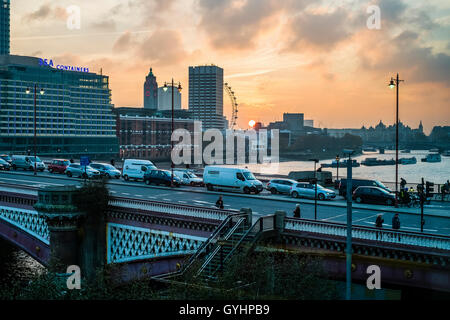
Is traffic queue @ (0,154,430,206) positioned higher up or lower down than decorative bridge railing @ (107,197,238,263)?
higher up

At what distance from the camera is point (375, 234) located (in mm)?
19000

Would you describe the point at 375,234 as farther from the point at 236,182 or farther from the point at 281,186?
the point at 281,186

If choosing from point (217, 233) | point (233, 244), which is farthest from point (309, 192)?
point (233, 244)

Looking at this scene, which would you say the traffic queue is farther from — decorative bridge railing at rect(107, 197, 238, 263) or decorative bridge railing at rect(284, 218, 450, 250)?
decorative bridge railing at rect(284, 218, 450, 250)

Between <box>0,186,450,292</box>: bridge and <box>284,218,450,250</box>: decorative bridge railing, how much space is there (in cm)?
3

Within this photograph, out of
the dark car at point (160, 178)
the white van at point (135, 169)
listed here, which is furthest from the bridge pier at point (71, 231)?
the white van at point (135, 169)

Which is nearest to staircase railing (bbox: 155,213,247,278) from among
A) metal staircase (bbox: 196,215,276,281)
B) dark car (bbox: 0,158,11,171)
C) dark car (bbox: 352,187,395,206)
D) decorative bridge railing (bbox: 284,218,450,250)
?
metal staircase (bbox: 196,215,276,281)

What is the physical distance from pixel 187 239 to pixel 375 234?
9035 millimetres

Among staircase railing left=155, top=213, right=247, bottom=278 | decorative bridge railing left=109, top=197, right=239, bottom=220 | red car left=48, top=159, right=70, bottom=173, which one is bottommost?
staircase railing left=155, top=213, right=247, bottom=278

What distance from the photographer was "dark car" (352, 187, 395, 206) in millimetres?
35125

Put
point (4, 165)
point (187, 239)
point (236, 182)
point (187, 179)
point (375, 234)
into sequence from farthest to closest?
point (4, 165), point (187, 179), point (236, 182), point (187, 239), point (375, 234)

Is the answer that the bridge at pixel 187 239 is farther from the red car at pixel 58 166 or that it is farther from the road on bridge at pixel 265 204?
the red car at pixel 58 166
